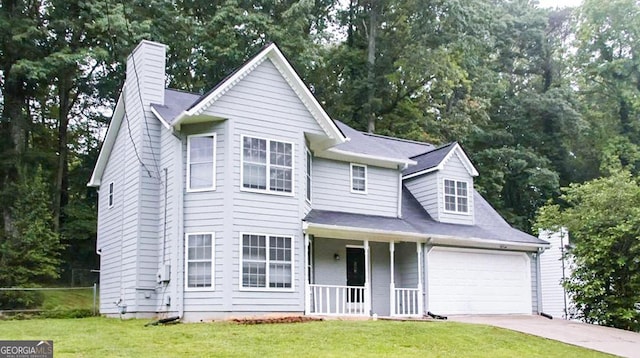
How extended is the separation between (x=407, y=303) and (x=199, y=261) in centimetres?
656

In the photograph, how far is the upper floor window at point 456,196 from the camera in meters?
21.5

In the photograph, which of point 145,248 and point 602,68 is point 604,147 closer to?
point 602,68

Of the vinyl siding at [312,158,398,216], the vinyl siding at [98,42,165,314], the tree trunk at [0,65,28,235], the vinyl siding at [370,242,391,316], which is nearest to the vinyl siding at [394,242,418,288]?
the vinyl siding at [370,242,391,316]

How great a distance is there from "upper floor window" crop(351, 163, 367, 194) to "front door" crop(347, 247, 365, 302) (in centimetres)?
181

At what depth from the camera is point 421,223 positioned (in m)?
20.4

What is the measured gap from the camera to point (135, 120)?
1819 cm

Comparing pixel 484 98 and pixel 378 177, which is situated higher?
pixel 484 98

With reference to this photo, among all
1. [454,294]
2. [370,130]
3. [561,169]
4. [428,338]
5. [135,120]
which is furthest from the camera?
[561,169]

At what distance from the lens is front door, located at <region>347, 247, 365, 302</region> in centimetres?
1925

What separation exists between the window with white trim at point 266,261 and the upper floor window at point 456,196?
23.2 ft

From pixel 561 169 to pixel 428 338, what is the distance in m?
29.6

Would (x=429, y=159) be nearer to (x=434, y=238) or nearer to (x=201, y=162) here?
(x=434, y=238)

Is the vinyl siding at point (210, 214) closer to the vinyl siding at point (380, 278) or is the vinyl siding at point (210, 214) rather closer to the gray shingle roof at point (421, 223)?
the gray shingle roof at point (421, 223)

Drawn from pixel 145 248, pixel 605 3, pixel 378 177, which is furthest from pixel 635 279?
pixel 605 3
